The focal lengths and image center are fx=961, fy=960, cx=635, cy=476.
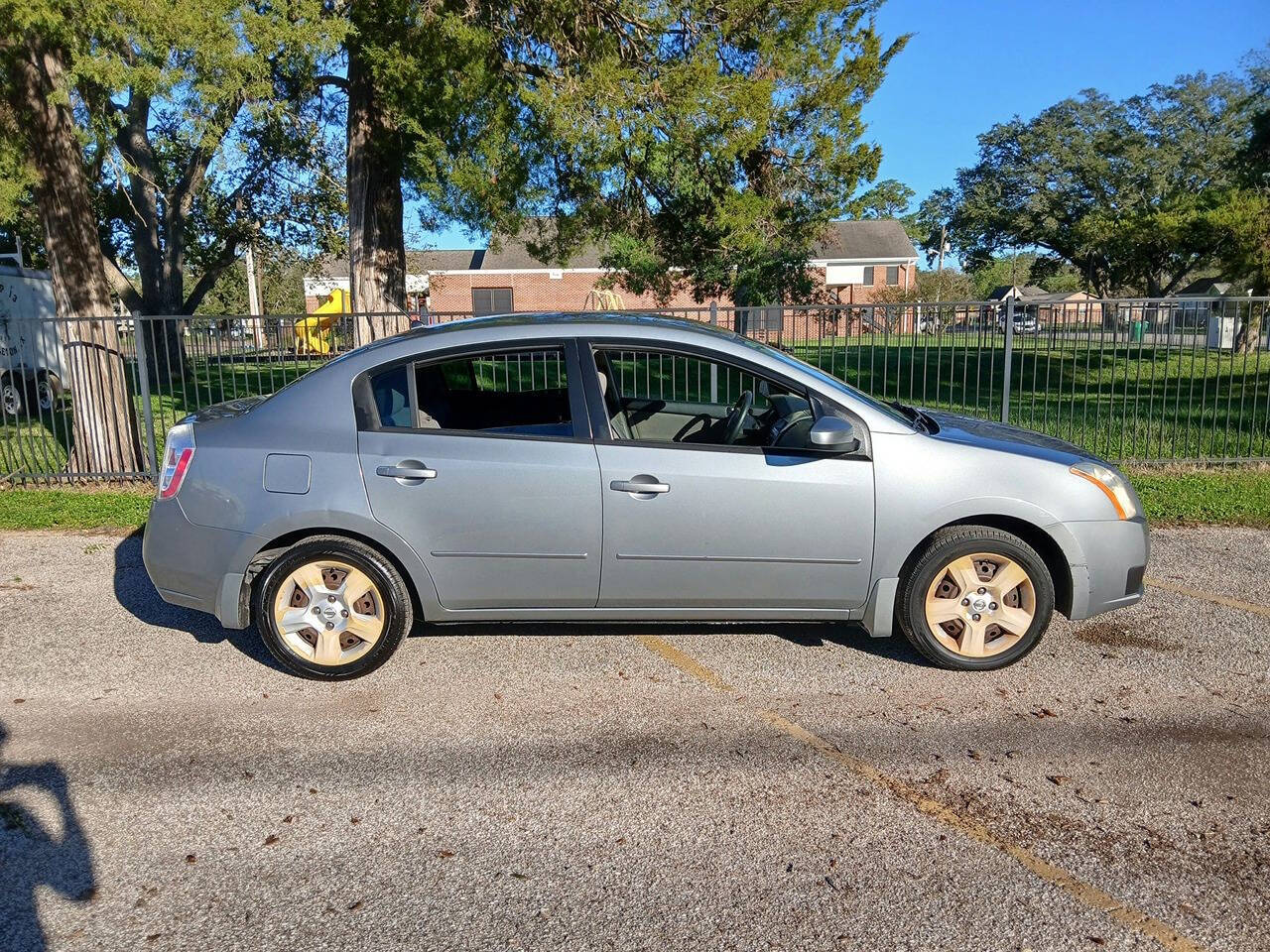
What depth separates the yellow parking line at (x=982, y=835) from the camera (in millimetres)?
2828

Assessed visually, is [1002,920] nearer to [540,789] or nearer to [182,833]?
[540,789]

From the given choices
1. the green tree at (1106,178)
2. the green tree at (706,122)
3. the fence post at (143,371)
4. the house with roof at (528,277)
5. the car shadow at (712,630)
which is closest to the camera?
the car shadow at (712,630)

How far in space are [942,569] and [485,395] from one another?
2.49 meters

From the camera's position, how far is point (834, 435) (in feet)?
14.7

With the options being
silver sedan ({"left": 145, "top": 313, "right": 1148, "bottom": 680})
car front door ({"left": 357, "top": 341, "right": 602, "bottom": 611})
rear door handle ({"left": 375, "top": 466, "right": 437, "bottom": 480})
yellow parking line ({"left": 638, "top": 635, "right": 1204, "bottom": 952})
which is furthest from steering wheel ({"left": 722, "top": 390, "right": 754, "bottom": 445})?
rear door handle ({"left": 375, "top": 466, "right": 437, "bottom": 480})

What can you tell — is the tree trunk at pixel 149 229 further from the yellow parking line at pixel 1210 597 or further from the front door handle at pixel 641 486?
the yellow parking line at pixel 1210 597

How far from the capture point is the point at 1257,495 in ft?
28.7

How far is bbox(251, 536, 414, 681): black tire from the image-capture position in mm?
4629

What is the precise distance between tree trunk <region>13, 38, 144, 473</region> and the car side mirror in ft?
26.5

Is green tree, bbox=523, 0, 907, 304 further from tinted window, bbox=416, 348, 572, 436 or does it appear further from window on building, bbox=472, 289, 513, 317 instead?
window on building, bbox=472, 289, 513, 317

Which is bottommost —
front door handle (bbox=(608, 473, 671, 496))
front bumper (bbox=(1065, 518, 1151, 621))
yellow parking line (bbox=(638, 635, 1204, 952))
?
yellow parking line (bbox=(638, 635, 1204, 952))

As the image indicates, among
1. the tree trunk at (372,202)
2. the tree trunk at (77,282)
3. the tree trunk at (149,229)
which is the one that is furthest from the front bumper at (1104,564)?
the tree trunk at (149,229)

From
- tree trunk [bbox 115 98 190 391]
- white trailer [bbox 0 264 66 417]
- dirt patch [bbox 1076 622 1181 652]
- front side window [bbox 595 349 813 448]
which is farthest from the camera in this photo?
tree trunk [bbox 115 98 190 391]

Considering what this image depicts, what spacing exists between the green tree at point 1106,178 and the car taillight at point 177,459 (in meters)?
40.1
